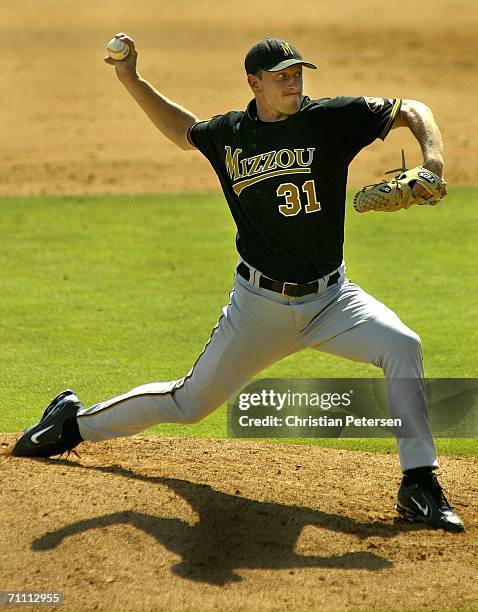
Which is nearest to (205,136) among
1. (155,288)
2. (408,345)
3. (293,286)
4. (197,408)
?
(293,286)

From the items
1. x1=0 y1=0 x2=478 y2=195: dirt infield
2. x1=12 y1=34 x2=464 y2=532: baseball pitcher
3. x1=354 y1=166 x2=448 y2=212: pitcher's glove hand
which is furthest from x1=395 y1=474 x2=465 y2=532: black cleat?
x1=0 y1=0 x2=478 y2=195: dirt infield

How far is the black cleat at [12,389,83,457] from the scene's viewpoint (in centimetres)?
524

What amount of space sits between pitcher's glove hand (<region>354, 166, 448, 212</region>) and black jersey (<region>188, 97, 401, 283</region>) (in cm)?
39

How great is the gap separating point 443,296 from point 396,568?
4502 mm

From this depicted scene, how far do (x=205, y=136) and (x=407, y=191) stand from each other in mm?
1106

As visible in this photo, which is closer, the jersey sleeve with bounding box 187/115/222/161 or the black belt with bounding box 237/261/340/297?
the black belt with bounding box 237/261/340/297

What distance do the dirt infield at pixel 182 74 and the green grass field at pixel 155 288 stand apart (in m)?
1.81

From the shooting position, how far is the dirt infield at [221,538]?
4.12m

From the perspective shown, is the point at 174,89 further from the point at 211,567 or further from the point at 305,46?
the point at 211,567

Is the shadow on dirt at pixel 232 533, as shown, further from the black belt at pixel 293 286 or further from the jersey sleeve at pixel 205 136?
the jersey sleeve at pixel 205 136

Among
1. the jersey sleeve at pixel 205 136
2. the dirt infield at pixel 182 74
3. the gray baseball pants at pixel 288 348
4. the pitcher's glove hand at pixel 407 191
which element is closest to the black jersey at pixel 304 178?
the gray baseball pants at pixel 288 348

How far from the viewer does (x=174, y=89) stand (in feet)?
59.7

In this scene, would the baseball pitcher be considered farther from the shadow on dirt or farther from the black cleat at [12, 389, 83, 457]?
the black cleat at [12, 389, 83, 457]

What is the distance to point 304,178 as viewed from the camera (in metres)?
4.78
